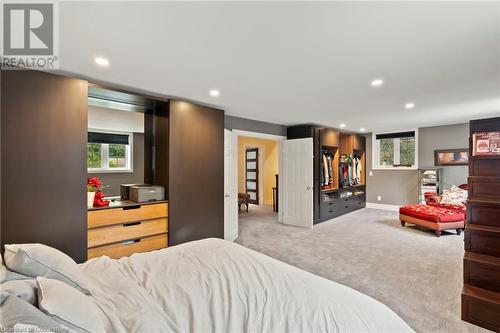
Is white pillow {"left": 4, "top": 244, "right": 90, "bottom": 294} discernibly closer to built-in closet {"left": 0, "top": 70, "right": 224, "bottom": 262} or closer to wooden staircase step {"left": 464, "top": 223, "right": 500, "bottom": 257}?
built-in closet {"left": 0, "top": 70, "right": 224, "bottom": 262}

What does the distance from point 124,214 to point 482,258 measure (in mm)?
3588

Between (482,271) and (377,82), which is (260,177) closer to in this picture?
(377,82)

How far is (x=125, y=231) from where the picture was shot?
108 inches

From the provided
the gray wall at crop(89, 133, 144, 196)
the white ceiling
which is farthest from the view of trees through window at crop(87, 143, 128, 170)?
the white ceiling

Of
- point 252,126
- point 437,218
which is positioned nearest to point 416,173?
point 437,218

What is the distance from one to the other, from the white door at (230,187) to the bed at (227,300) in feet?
8.04

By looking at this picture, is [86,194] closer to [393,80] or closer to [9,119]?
[9,119]

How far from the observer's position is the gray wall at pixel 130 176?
3.05 m

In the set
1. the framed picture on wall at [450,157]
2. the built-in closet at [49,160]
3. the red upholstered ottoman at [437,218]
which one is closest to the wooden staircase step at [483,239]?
the red upholstered ottoman at [437,218]

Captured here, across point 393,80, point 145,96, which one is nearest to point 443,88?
point 393,80

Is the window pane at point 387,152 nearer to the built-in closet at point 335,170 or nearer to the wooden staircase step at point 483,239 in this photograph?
the built-in closet at point 335,170

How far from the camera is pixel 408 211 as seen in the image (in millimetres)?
4910

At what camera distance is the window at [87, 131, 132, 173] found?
2.83m

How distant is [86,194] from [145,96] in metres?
1.36
